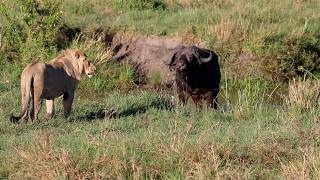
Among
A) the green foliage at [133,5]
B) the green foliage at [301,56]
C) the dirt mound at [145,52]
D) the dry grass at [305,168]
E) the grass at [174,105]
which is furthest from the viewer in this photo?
the green foliage at [133,5]

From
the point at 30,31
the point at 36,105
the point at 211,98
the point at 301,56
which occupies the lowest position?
the point at 301,56

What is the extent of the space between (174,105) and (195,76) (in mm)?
900

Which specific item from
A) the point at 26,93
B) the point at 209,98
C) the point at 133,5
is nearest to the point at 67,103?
the point at 26,93

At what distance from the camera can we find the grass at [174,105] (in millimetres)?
6438

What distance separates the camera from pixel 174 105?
11.2 meters

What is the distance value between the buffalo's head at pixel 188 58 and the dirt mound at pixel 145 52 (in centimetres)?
370

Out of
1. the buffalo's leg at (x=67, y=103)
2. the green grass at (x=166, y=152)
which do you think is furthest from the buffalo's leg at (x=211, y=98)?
the green grass at (x=166, y=152)

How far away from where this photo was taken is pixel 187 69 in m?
11.7

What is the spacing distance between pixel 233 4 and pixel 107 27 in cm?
406

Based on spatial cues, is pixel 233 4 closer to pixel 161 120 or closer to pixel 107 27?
pixel 107 27

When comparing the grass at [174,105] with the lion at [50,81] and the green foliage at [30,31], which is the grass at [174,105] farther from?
the lion at [50,81]

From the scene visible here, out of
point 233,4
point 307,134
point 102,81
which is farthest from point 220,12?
point 307,134

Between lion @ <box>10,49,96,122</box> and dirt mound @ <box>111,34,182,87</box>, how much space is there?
5785mm

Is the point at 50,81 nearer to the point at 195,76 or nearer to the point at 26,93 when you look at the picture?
the point at 26,93
